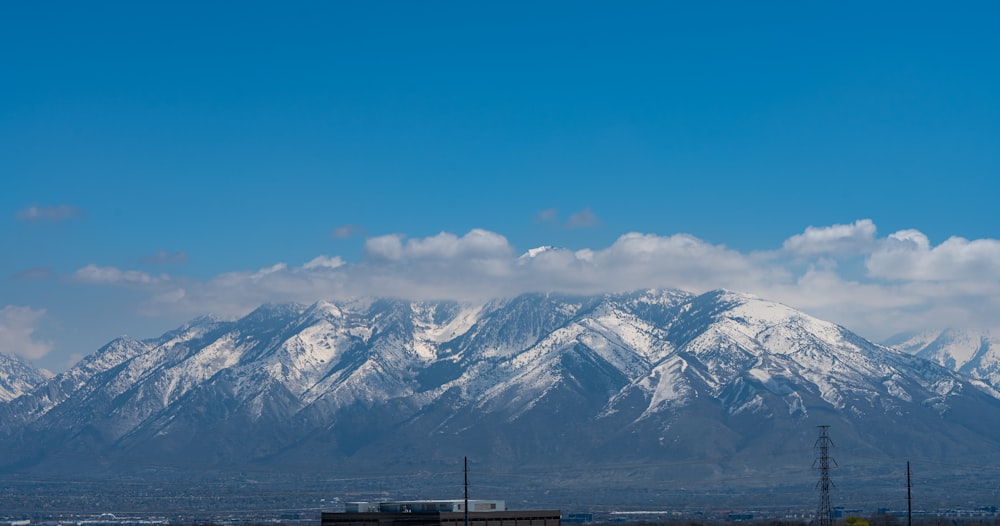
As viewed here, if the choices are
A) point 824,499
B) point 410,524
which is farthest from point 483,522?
point 824,499

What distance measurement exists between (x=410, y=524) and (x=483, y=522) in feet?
30.1

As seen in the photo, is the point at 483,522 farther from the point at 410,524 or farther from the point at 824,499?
the point at 824,499

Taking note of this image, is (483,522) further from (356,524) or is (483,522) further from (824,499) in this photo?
(824,499)

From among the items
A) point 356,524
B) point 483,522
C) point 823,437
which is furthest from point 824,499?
point 356,524

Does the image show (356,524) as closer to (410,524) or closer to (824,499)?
(410,524)

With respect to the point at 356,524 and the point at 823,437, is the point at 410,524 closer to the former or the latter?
the point at 356,524

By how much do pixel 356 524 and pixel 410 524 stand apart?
7358mm

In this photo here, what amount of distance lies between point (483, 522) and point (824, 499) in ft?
136

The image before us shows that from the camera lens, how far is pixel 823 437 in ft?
634

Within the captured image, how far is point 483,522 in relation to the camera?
199m

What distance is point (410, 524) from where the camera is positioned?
19650 centimetres

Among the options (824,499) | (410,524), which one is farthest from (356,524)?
(824,499)

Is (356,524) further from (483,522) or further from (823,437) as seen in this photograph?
(823,437)

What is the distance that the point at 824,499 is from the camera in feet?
633
